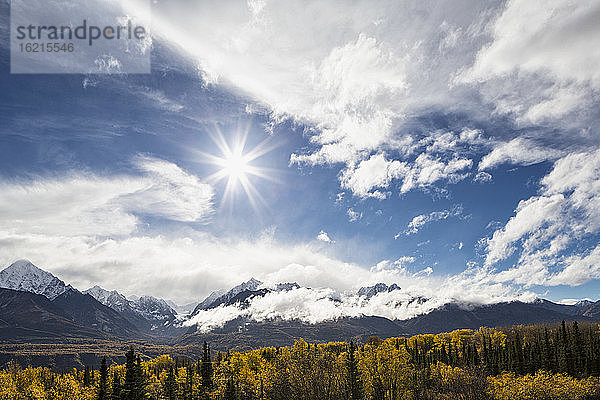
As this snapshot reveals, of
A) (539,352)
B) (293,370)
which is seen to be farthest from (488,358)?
(293,370)

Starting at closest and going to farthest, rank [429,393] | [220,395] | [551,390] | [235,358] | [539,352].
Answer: [551,390], [220,395], [429,393], [235,358], [539,352]

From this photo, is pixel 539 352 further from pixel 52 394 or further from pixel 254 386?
pixel 52 394

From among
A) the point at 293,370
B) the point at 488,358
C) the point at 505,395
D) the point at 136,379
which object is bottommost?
the point at 488,358

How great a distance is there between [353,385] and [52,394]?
254ft

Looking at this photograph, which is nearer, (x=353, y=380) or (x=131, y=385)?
(x=131, y=385)

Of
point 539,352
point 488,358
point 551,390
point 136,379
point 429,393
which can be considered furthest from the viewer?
point 488,358

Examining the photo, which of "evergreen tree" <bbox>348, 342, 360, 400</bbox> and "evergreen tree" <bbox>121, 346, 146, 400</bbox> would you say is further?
"evergreen tree" <bbox>348, 342, 360, 400</bbox>

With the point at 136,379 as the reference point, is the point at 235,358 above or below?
below

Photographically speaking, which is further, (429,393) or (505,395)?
(429,393)

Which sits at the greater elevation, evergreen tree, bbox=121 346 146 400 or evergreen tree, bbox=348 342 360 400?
evergreen tree, bbox=121 346 146 400

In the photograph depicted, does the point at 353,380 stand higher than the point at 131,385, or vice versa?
the point at 131,385

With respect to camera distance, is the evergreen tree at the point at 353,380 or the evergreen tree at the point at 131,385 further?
the evergreen tree at the point at 353,380

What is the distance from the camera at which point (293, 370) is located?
101 metres

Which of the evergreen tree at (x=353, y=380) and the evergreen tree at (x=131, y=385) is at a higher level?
the evergreen tree at (x=131, y=385)
